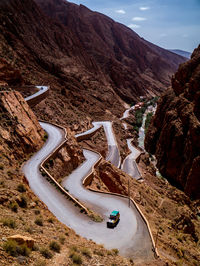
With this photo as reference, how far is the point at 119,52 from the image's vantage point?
162125 mm

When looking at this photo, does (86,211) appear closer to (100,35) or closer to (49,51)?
(49,51)

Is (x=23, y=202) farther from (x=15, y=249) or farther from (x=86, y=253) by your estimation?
(x=15, y=249)

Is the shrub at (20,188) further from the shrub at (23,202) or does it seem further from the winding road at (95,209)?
the winding road at (95,209)

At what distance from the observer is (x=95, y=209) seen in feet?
55.0

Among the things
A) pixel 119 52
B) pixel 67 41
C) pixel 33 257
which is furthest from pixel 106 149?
pixel 119 52

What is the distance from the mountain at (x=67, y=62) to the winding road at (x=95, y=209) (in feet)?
59.4

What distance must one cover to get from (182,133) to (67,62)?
47.5m

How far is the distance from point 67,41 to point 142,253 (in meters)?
96.7

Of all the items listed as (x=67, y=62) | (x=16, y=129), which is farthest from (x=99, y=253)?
(x=67, y=62)

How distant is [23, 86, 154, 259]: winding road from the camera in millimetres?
12802

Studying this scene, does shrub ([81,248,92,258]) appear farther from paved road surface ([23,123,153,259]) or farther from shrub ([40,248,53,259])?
paved road surface ([23,123,153,259])

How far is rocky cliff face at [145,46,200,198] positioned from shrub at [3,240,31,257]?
3518 centimetres

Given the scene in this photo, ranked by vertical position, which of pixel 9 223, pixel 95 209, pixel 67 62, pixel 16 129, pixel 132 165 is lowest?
pixel 132 165

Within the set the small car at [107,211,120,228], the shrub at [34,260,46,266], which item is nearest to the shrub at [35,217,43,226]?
the shrub at [34,260,46,266]
